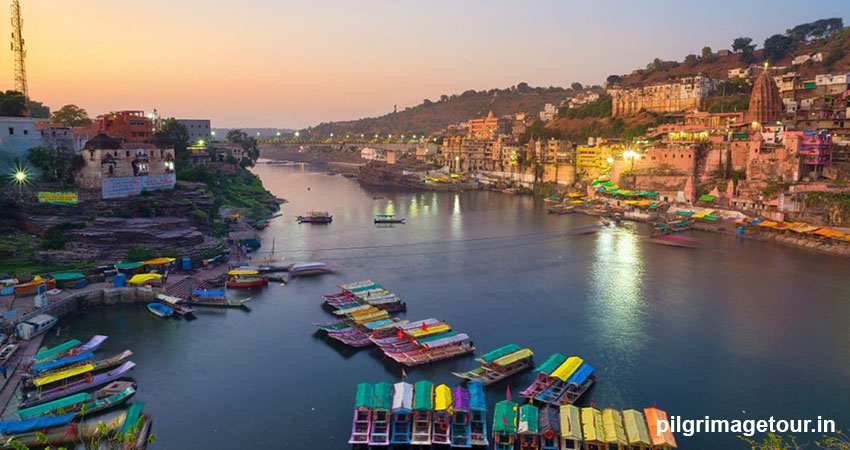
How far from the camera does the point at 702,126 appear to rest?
3828 cm

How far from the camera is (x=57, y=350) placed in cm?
1322

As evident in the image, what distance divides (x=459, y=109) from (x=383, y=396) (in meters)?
120

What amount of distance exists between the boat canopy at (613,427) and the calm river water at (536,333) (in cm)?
128

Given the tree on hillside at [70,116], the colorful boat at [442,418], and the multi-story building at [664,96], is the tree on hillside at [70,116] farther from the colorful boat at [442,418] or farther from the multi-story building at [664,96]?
the multi-story building at [664,96]

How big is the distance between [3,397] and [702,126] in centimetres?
4035

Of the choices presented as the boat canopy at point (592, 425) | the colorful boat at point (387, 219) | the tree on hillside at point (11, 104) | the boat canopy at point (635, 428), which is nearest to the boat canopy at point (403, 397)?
the boat canopy at point (592, 425)

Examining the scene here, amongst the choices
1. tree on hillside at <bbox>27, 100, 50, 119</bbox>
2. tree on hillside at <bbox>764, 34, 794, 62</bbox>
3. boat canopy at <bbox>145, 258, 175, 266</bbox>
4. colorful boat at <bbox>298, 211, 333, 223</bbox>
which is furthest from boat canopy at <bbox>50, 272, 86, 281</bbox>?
tree on hillside at <bbox>764, 34, 794, 62</bbox>

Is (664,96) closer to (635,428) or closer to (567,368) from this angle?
(567,368)

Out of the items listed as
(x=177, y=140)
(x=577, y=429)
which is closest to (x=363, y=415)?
(x=577, y=429)

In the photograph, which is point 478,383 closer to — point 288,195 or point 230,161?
point 230,161

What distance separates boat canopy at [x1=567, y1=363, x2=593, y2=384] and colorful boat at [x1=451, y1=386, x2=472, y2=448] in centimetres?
261

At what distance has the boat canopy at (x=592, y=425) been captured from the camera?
984 cm

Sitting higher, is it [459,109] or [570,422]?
[459,109]

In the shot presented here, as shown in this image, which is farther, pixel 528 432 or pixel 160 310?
pixel 160 310
